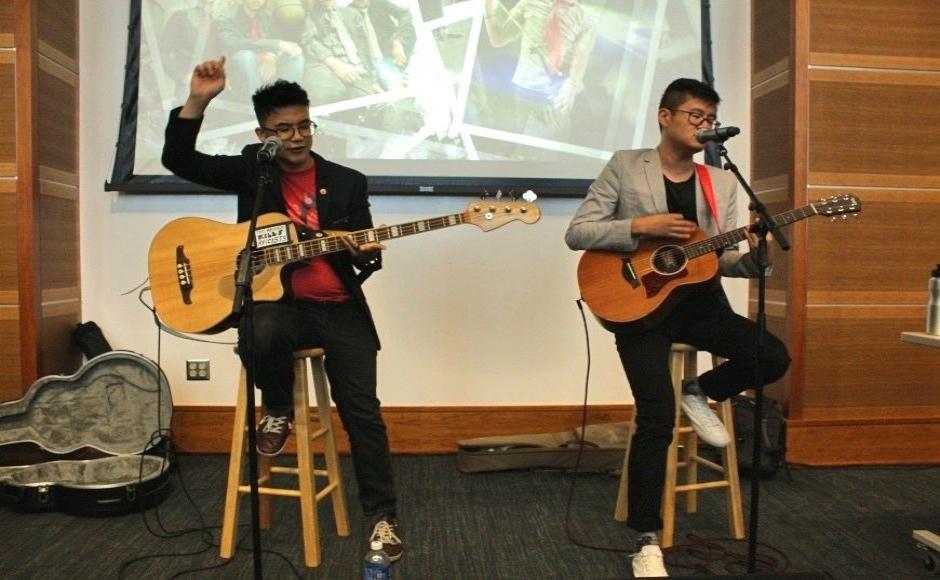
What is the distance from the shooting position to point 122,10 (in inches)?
132

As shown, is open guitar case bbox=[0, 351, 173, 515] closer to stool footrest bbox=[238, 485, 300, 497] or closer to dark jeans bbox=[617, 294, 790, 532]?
stool footrest bbox=[238, 485, 300, 497]

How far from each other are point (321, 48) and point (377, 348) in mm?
1558

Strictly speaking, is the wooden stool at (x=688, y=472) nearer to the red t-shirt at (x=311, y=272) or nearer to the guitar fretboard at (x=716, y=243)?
the guitar fretboard at (x=716, y=243)

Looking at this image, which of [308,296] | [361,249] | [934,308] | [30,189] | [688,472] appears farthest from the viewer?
[30,189]

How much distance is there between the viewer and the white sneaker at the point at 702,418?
2377mm

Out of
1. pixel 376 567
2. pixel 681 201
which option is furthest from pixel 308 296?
pixel 681 201

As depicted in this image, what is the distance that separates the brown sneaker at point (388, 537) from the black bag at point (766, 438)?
1503mm

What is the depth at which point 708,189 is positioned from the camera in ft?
8.08

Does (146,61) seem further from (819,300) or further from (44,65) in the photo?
(819,300)

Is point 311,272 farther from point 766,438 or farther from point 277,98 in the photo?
point 766,438

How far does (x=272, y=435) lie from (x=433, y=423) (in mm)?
1213

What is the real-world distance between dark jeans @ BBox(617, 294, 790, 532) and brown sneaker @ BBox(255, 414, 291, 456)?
3.41ft

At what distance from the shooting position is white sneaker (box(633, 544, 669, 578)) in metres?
2.03

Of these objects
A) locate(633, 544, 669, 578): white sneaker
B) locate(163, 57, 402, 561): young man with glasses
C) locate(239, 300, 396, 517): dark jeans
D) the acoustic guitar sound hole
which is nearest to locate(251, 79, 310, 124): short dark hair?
locate(163, 57, 402, 561): young man with glasses
